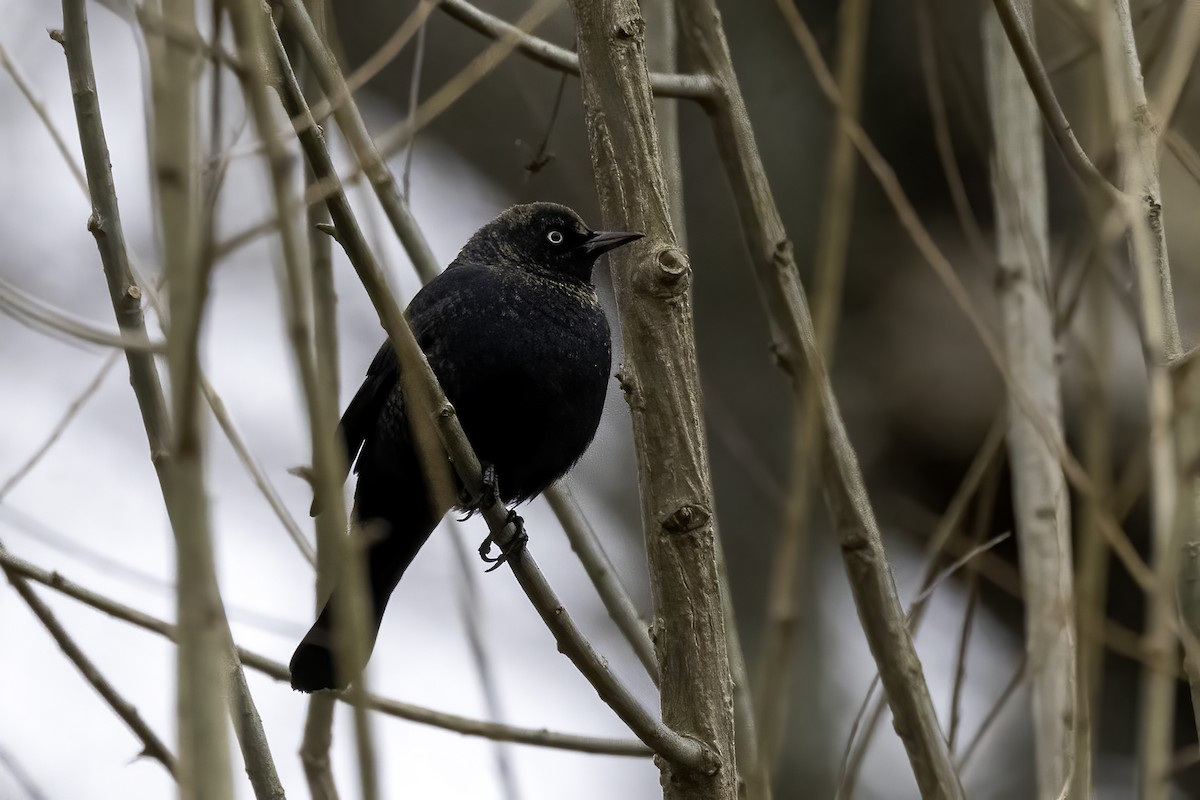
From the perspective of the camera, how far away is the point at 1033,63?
2488mm

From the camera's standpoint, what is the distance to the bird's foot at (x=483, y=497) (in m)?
2.68

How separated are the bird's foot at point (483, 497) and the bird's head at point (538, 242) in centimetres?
73

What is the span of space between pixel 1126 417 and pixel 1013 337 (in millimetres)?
2861

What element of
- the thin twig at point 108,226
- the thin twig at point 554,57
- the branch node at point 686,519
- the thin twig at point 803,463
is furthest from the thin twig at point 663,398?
the thin twig at point 803,463

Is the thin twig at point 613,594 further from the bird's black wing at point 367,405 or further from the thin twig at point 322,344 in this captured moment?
the bird's black wing at point 367,405

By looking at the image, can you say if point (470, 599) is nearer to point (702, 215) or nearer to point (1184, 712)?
point (702, 215)

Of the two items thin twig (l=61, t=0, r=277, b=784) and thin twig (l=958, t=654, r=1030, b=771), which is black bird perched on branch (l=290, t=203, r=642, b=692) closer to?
thin twig (l=61, t=0, r=277, b=784)

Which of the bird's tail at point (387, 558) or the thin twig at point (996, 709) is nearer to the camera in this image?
the thin twig at point (996, 709)

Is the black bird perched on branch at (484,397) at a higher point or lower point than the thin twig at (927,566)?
higher

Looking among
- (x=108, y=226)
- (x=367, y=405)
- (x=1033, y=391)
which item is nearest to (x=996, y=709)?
(x=1033, y=391)

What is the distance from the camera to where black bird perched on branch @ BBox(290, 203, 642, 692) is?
11.6 feet

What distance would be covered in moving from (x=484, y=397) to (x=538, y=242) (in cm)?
78

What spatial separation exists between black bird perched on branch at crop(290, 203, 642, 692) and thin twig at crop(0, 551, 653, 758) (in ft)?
2.35

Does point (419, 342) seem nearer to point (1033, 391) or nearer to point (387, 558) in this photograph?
point (387, 558)
